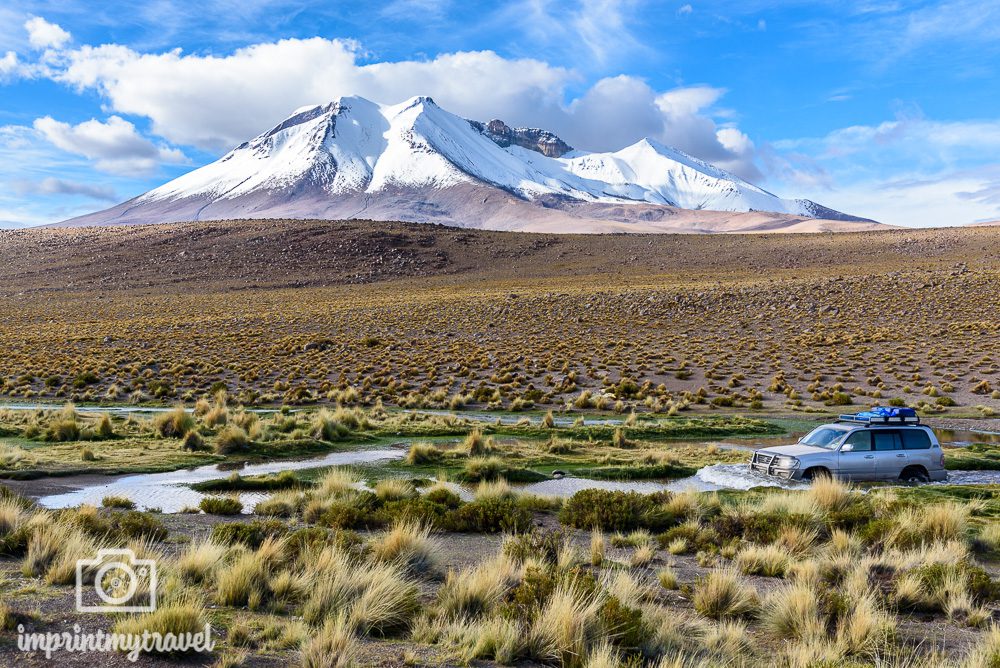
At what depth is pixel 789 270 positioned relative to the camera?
252ft

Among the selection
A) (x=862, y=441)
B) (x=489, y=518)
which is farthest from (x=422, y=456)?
(x=862, y=441)

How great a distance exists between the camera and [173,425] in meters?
20.7

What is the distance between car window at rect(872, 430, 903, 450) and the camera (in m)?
14.6

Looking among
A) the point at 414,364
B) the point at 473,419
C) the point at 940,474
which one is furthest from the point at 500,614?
the point at 414,364

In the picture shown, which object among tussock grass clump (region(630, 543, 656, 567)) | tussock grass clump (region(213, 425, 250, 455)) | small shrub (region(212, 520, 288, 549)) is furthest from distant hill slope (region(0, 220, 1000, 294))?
small shrub (region(212, 520, 288, 549))

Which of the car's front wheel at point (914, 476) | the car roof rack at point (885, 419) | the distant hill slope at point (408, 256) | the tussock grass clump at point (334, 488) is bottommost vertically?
the car's front wheel at point (914, 476)

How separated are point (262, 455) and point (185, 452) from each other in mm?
1847

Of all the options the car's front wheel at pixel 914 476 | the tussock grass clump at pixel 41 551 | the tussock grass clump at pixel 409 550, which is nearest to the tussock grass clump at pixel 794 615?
the tussock grass clump at pixel 409 550

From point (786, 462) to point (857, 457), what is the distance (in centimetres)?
142

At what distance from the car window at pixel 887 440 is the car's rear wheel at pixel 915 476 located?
504 millimetres

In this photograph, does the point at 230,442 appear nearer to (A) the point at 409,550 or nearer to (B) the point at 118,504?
(B) the point at 118,504

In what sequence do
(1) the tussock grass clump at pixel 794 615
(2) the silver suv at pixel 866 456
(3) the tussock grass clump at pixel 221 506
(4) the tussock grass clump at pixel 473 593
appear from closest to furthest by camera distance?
(1) the tussock grass clump at pixel 794 615 < (4) the tussock grass clump at pixel 473 593 < (3) the tussock grass clump at pixel 221 506 < (2) the silver suv at pixel 866 456

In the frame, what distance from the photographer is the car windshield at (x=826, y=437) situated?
14.6 metres

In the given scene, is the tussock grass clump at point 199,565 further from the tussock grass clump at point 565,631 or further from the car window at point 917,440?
the car window at point 917,440
